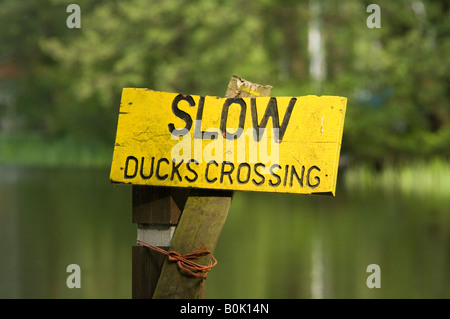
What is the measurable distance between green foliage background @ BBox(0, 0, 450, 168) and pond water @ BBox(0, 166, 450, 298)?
248 cm

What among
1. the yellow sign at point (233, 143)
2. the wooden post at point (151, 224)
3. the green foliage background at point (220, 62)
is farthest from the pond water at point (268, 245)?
the yellow sign at point (233, 143)

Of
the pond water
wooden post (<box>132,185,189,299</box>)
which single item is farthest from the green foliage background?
wooden post (<box>132,185,189,299</box>)

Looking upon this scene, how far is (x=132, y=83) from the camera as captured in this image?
30812 mm

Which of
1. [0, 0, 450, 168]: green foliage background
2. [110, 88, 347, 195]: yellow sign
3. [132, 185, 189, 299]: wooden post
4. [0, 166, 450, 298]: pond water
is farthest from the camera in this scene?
[0, 0, 450, 168]: green foliage background

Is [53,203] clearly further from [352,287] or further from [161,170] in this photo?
[161,170]

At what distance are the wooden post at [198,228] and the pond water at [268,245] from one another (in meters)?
6.17

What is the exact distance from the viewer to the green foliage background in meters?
24.4

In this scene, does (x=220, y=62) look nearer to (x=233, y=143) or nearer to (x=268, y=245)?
(x=268, y=245)

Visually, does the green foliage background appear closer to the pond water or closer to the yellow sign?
the pond water

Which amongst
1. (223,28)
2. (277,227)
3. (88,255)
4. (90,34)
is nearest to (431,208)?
(277,227)

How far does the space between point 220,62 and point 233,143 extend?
87.0 feet

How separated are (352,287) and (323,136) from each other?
818 cm

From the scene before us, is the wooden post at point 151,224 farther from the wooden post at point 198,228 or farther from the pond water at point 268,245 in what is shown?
the pond water at point 268,245

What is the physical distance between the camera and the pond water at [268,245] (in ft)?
40.0
